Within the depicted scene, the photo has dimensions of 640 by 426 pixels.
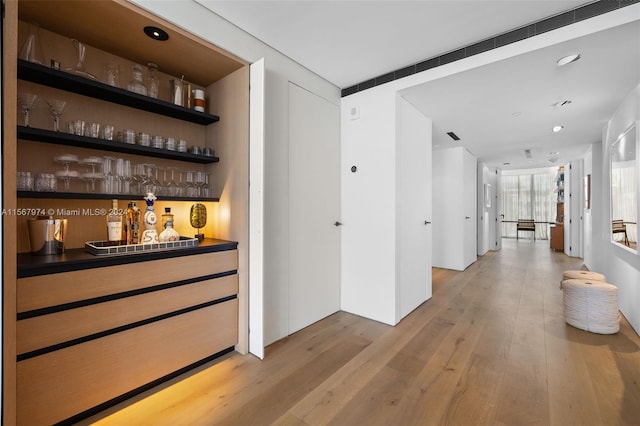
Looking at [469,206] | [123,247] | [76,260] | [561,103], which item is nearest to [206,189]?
[123,247]

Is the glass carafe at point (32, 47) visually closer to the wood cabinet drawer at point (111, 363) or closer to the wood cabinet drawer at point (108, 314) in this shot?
the wood cabinet drawer at point (108, 314)

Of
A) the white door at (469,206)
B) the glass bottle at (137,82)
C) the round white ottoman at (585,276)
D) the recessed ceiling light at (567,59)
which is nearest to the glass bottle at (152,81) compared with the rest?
the glass bottle at (137,82)

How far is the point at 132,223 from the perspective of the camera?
2.06m

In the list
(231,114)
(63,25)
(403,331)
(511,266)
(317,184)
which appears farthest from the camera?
(511,266)

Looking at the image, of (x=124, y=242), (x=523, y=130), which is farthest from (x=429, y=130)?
(x=124, y=242)

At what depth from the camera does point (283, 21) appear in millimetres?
2182

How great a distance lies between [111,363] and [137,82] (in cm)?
194

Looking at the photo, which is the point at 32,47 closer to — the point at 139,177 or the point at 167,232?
the point at 139,177

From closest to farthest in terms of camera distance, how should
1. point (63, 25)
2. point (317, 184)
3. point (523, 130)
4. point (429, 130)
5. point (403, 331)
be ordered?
point (63, 25)
point (403, 331)
point (317, 184)
point (429, 130)
point (523, 130)

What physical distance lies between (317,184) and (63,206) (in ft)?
6.82

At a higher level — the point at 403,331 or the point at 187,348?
the point at 187,348

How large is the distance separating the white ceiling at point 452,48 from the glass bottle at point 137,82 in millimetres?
723

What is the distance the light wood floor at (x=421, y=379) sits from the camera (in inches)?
65.8

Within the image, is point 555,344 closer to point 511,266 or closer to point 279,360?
point 279,360
